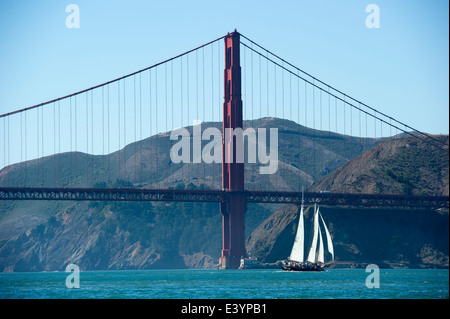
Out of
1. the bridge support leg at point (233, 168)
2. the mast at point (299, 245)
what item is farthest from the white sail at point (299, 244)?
the bridge support leg at point (233, 168)

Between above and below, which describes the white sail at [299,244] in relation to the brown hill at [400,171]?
below

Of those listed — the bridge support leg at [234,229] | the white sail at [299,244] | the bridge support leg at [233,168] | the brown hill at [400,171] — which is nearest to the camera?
the white sail at [299,244]

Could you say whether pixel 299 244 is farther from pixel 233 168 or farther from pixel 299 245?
pixel 233 168

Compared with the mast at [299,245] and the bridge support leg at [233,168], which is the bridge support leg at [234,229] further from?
the mast at [299,245]

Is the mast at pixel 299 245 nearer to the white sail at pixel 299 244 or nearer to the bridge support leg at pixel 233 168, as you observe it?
the white sail at pixel 299 244

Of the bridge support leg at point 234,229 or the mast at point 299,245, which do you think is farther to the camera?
the bridge support leg at point 234,229

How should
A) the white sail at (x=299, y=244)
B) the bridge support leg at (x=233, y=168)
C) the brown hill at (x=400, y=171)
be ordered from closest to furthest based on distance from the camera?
1. the white sail at (x=299, y=244)
2. the bridge support leg at (x=233, y=168)
3. the brown hill at (x=400, y=171)
